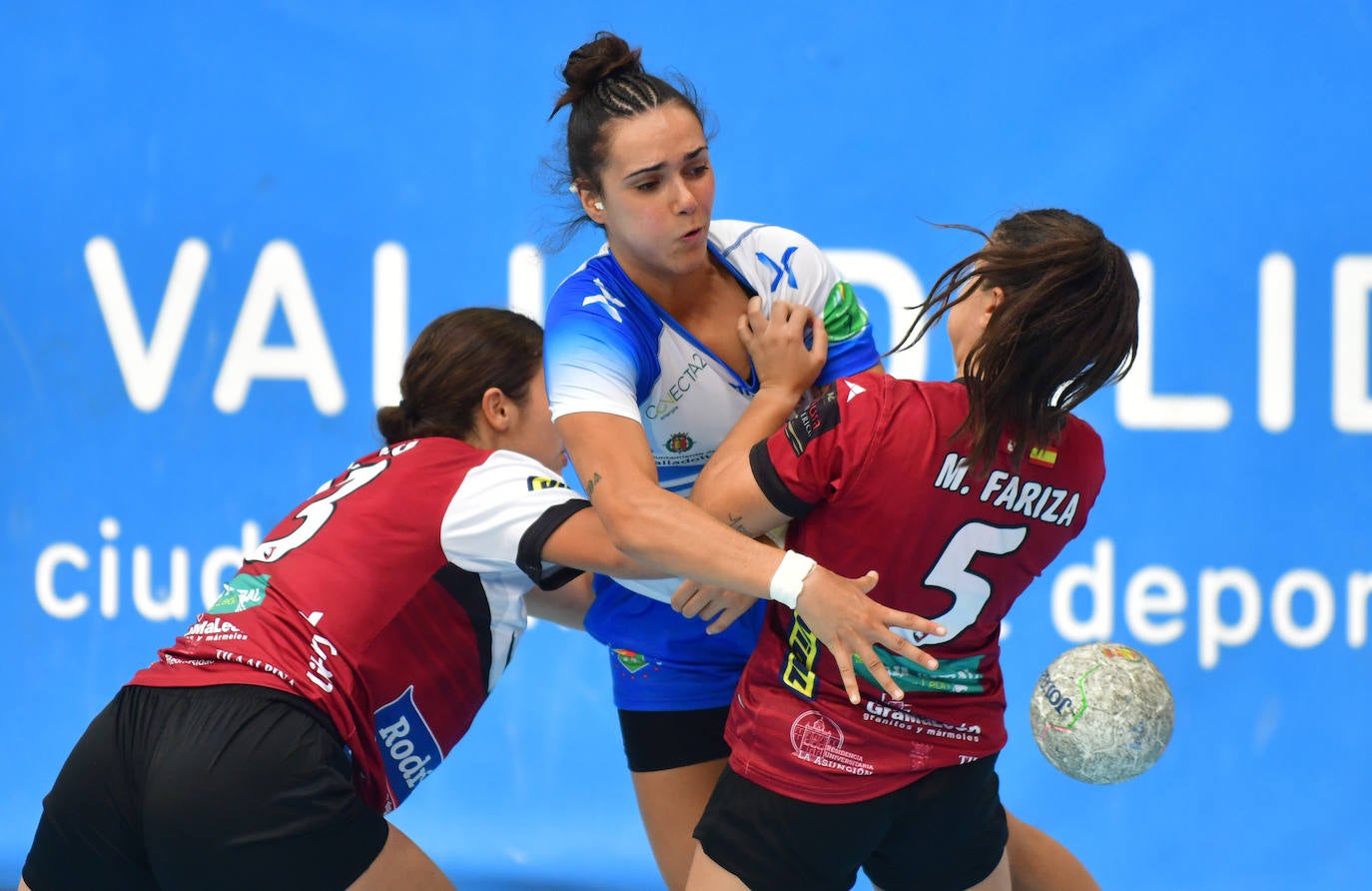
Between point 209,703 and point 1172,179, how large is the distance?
2860 millimetres

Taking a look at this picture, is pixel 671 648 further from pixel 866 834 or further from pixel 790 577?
pixel 790 577

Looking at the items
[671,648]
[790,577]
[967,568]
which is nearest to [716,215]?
[671,648]

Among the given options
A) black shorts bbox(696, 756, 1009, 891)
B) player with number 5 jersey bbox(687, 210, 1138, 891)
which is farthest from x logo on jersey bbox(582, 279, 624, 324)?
black shorts bbox(696, 756, 1009, 891)

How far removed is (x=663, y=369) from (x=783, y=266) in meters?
0.28

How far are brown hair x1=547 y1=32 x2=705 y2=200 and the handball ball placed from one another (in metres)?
1.12

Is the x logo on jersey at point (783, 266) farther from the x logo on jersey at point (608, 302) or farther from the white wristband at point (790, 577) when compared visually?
the white wristband at point (790, 577)

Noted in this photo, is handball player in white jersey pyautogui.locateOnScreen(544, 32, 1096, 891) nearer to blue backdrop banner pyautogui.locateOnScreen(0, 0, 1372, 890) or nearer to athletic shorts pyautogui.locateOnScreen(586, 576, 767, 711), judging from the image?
athletic shorts pyautogui.locateOnScreen(586, 576, 767, 711)

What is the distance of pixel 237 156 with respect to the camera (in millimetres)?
4078

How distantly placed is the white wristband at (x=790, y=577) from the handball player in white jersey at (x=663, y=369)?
144mm

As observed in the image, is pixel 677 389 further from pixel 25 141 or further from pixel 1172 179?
pixel 25 141

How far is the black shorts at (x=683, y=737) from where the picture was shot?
2531mm

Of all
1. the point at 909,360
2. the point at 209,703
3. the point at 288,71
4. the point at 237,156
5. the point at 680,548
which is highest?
the point at 288,71

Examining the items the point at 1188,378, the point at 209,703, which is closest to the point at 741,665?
the point at 209,703

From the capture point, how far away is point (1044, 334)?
71.7 inches
